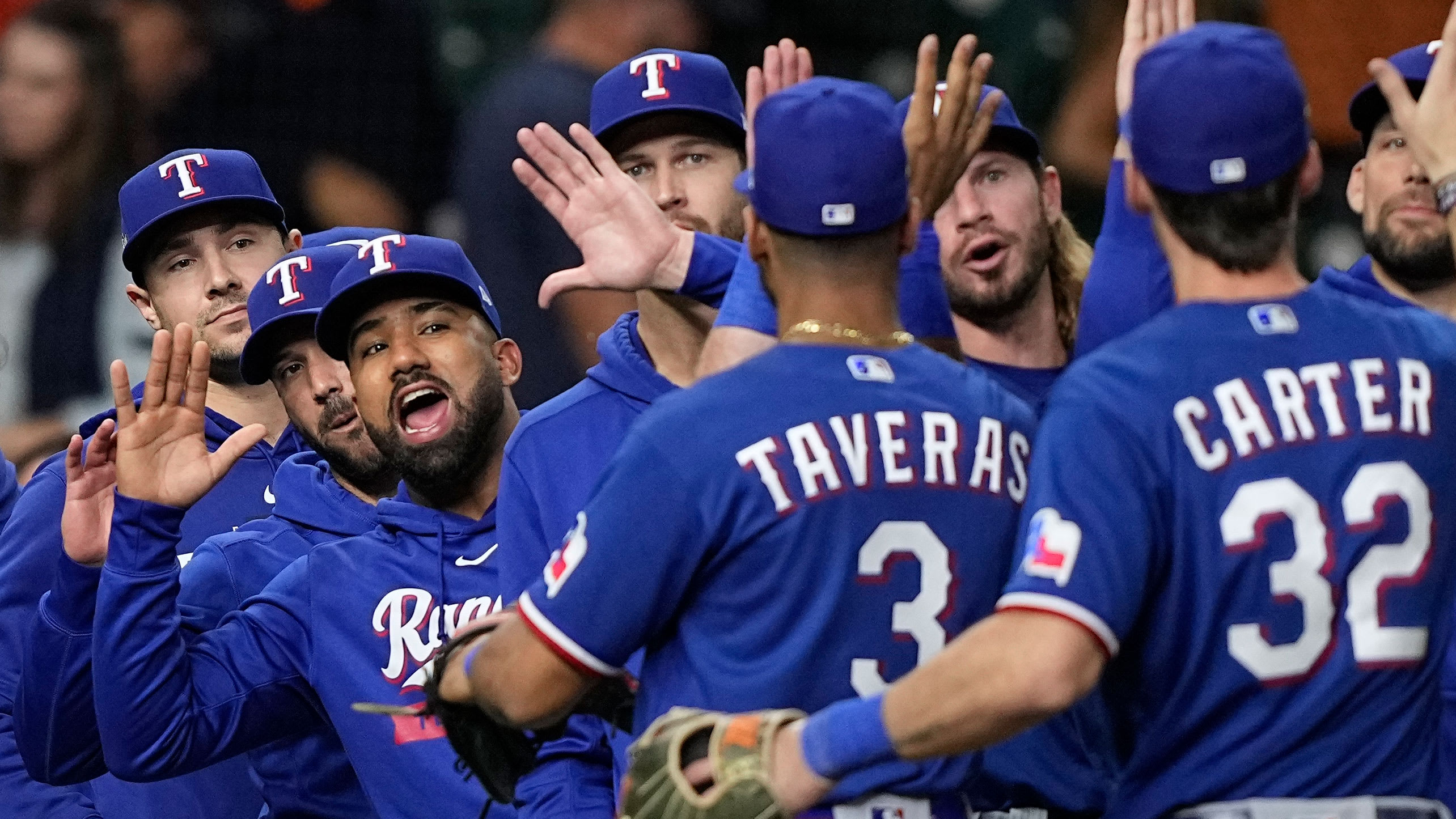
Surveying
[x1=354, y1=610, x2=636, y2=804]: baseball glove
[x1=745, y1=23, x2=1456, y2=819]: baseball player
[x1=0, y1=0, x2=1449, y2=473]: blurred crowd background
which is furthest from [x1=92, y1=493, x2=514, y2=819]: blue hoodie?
[x1=0, y1=0, x2=1449, y2=473]: blurred crowd background

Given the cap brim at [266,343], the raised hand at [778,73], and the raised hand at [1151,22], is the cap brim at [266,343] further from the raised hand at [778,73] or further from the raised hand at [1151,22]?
the raised hand at [1151,22]

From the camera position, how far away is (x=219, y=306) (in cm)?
518

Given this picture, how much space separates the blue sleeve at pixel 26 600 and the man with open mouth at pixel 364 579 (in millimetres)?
667

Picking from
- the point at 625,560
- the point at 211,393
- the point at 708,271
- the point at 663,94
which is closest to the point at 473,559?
the point at 708,271

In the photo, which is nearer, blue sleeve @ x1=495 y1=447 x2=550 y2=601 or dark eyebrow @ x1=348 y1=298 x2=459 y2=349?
blue sleeve @ x1=495 y1=447 x2=550 y2=601

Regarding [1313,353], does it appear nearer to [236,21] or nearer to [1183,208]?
[1183,208]

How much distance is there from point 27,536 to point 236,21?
501cm

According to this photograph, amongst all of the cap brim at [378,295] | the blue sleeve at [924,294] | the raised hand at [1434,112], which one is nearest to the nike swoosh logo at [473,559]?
the cap brim at [378,295]

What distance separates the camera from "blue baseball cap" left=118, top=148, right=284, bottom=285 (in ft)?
17.1

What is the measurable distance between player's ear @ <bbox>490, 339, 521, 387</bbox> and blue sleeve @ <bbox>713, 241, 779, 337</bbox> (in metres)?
1.27

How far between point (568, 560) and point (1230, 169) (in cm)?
104

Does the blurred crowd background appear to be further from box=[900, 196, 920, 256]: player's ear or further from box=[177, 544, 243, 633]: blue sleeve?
box=[900, 196, 920, 256]: player's ear

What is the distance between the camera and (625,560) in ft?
8.56

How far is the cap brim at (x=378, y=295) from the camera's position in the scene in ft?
13.3
